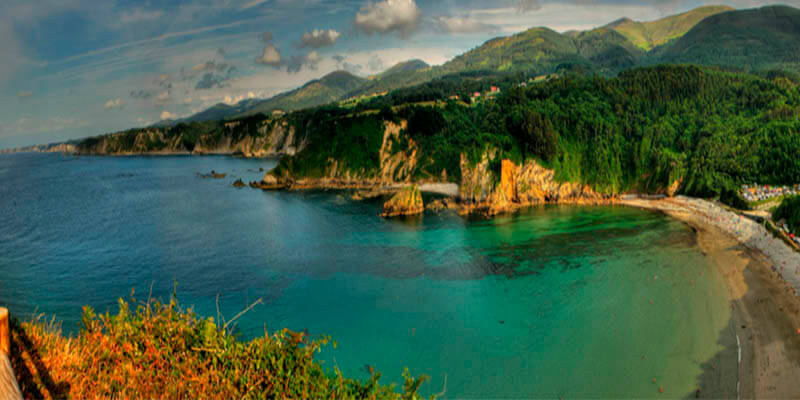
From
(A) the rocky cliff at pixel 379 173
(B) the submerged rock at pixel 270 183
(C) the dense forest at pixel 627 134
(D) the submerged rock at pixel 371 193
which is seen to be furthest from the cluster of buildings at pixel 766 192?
(B) the submerged rock at pixel 270 183

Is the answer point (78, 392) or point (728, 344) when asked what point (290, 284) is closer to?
point (78, 392)

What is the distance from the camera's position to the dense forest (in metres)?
60.8

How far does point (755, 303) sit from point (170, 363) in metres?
37.4

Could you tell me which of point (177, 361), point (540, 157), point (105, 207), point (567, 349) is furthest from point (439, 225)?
point (105, 207)

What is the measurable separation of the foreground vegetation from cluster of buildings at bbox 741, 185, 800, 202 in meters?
62.8

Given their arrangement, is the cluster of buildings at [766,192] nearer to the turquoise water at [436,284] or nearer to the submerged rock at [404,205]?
the turquoise water at [436,284]

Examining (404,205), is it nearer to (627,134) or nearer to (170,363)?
(627,134)

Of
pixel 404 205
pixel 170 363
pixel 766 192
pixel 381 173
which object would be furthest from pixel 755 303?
pixel 381 173

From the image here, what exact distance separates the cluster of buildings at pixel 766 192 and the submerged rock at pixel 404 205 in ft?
145

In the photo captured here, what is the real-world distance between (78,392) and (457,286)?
2864cm

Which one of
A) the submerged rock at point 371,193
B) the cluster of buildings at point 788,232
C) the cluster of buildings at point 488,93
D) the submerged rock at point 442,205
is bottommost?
the cluster of buildings at point 788,232

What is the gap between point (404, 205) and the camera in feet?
196

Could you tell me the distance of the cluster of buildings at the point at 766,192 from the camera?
5238 centimetres

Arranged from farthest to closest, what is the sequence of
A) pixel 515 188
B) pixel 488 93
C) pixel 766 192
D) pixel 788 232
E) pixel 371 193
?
pixel 488 93, pixel 371 193, pixel 515 188, pixel 766 192, pixel 788 232
